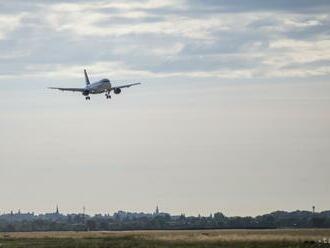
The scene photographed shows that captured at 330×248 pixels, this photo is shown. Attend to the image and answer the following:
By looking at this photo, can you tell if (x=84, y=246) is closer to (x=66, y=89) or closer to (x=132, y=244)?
(x=132, y=244)

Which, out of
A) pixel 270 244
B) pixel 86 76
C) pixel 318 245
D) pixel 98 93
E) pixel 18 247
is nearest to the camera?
pixel 318 245

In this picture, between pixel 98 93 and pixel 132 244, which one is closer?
pixel 132 244

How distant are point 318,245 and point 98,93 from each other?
5171cm

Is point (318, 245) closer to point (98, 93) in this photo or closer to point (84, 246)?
point (84, 246)

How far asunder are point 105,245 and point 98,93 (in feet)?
123

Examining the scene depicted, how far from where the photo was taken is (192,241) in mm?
101750

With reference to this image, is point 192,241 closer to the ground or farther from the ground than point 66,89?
closer to the ground

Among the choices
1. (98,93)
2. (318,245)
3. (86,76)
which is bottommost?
(318,245)

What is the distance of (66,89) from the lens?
131625 mm

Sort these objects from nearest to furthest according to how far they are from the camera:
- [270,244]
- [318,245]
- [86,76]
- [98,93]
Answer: [318,245] → [270,244] → [98,93] → [86,76]

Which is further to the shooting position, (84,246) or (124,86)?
(124,86)

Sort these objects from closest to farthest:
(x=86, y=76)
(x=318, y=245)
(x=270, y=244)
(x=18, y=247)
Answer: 1. (x=318, y=245)
2. (x=270, y=244)
3. (x=18, y=247)
4. (x=86, y=76)

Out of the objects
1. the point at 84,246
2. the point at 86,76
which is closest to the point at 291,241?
the point at 84,246

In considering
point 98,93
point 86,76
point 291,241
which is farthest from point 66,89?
point 291,241
